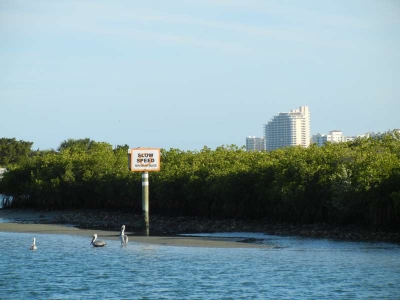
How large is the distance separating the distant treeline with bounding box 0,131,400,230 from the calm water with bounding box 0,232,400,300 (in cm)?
451

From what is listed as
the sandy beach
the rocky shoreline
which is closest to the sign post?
the rocky shoreline

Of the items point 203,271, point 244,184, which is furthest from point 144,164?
point 203,271

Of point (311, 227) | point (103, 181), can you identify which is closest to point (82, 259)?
point (311, 227)

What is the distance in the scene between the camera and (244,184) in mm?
52375

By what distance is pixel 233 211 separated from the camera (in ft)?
175

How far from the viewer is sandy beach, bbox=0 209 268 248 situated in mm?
40312

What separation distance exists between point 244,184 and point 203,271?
22615 mm

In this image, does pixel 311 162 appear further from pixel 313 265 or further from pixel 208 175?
pixel 313 265

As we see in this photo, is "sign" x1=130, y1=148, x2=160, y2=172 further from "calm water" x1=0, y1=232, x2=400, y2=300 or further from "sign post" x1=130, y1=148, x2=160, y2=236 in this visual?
"calm water" x1=0, y1=232, x2=400, y2=300

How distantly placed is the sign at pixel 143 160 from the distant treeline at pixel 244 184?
5.41 meters

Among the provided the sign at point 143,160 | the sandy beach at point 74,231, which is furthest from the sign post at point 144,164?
the sandy beach at point 74,231

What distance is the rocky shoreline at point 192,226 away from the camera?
41281mm

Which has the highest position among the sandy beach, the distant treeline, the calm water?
the distant treeline

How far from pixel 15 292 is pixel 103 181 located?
140 ft
